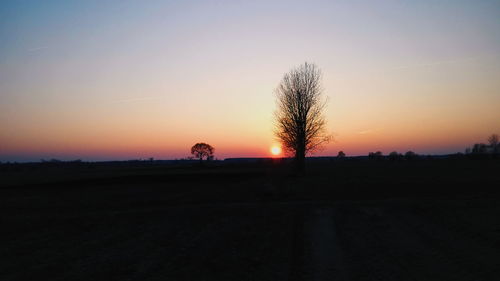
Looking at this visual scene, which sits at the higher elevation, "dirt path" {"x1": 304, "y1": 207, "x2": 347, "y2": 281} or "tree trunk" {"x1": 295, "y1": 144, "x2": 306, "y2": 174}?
"tree trunk" {"x1": 295, "y1": 144, "x2": 306, "y2": 174}

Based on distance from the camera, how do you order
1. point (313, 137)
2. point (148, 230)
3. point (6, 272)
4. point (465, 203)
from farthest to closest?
point (313, 137) → point (465, 203) → point (148, 230) → point (6, 272)

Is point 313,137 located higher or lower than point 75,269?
higher

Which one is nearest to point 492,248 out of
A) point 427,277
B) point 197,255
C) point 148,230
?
point 427,277

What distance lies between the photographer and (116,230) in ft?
47.8

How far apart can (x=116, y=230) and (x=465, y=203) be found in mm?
15912

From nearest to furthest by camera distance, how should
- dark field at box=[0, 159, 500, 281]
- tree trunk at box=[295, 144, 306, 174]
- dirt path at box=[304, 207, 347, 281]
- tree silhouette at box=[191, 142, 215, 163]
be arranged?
1. dirt path at box=[304, 207, 347, 281]
2. dark field at box=[0, 159, 500, 281]
3. tree trunk at box=[295, 144, 306, 174]
4. tree silhouette at box=[191, 142, 215, 163]

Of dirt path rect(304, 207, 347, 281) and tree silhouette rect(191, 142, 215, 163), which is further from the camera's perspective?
tree silhouette rect(191, 142, 215, 163)

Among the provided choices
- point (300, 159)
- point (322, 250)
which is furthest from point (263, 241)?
point (300, 159)

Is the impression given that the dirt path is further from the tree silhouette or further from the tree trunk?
the tree silhouette

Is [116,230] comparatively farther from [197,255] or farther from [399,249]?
[399,249]

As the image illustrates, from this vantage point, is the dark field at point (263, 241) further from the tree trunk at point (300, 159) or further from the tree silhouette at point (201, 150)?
the tree silhouette at point (201, 150)


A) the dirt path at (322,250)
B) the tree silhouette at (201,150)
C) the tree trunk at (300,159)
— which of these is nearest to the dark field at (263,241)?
the dirt path at (322,250)

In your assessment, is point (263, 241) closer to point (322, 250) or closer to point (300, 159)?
point (322, 250)

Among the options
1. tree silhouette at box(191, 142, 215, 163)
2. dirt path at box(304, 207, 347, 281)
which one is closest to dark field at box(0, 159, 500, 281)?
dirt path at box(304, 207, 347, 281)
